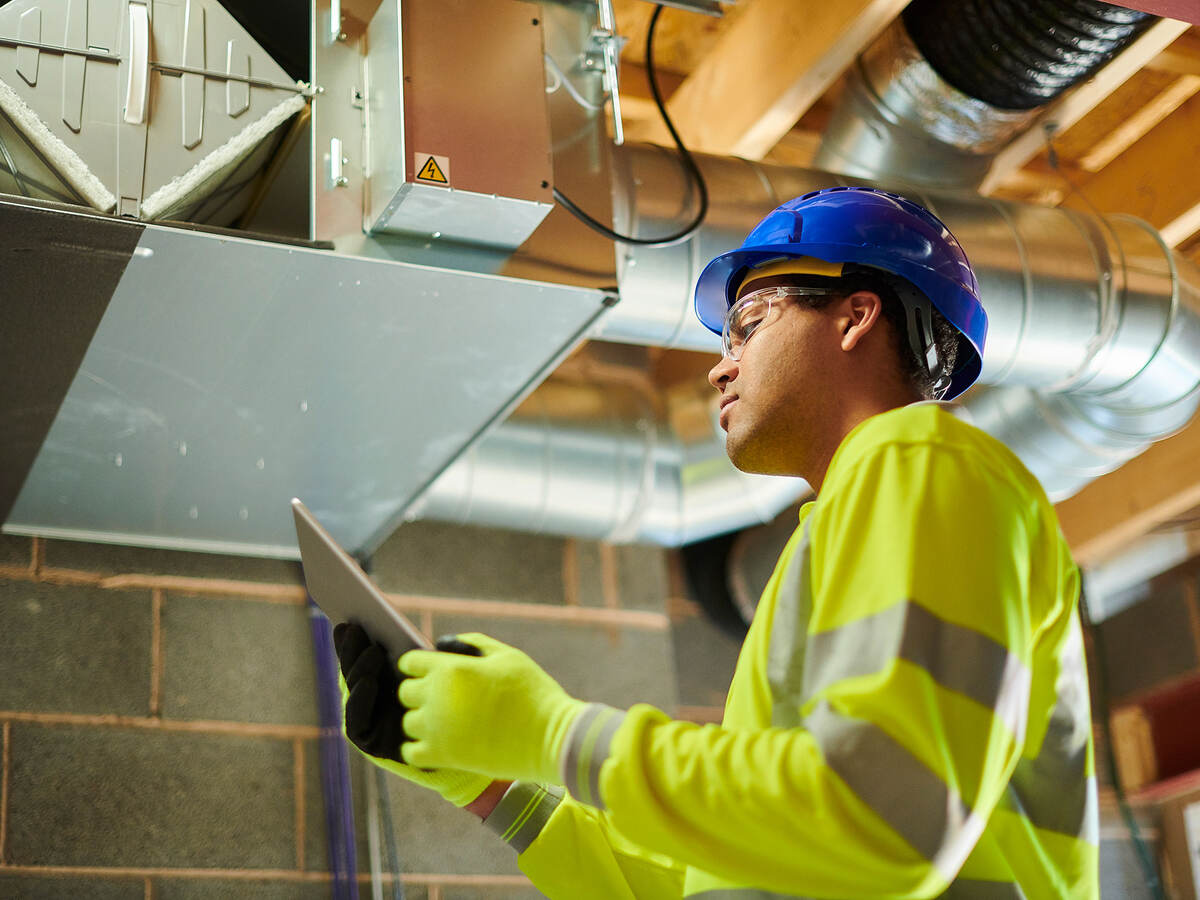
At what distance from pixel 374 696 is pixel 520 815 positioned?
0.39 meters

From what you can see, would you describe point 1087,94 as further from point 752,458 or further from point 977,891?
point 977,891

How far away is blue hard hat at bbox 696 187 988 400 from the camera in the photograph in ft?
5.09

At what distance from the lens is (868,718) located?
3.41 ft

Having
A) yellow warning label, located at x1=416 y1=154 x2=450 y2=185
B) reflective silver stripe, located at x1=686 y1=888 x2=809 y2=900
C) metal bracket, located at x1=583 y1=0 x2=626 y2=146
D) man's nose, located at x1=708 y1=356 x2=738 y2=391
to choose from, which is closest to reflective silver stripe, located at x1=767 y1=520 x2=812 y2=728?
reflective silver stripe, located at x1=686 y1=888 x2=809 y2=900

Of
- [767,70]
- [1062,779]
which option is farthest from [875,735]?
[767,70]

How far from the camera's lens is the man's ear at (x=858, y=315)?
4.98ft

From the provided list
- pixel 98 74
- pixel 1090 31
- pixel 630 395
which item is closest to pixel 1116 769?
pixel 630 395

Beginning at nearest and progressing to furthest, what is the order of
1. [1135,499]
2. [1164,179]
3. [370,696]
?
[370,696]
[1164,179]
[1135,499]

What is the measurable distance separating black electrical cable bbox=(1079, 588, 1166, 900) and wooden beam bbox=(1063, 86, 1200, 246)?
4.37ft

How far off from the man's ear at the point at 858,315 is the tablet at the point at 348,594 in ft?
1.87

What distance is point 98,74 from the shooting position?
1.88 m

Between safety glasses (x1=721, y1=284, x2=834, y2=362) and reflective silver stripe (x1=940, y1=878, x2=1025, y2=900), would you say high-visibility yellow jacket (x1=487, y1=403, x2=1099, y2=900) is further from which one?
safety glasses (x1=721, y1=284, x2=834, y2=362)

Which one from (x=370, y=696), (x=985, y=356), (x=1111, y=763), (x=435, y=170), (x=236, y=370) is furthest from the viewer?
(x=1111, y=763)

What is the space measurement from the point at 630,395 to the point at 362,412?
3.45 ft
